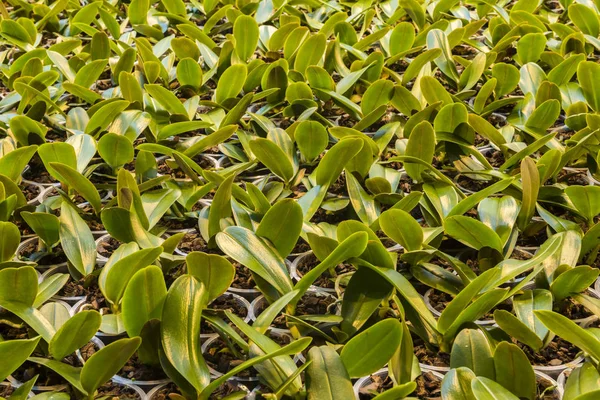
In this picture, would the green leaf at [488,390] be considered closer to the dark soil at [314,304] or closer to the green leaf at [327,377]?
Result: the green leaf at [327,377]

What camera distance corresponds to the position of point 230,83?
130 centimetres

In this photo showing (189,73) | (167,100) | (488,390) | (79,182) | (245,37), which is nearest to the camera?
(488,390)

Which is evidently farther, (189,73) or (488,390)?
(189,73)

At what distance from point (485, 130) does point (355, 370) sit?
57 cm

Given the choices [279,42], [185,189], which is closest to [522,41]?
[279,42]

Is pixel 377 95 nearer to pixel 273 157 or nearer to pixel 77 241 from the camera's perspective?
pixel 273 157

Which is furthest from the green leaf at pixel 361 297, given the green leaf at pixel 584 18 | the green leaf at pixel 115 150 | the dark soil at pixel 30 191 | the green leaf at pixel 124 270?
the green leaf at pixel 584 18

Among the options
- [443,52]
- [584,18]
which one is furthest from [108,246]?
[584,18]

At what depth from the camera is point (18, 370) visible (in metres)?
0.78

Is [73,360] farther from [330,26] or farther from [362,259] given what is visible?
[330,26]

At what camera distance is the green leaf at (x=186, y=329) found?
73 centimetres

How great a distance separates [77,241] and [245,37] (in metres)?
0.68

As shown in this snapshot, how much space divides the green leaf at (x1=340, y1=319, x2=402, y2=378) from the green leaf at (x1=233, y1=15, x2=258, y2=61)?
87 cm

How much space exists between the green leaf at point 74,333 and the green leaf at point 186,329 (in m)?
0.07
